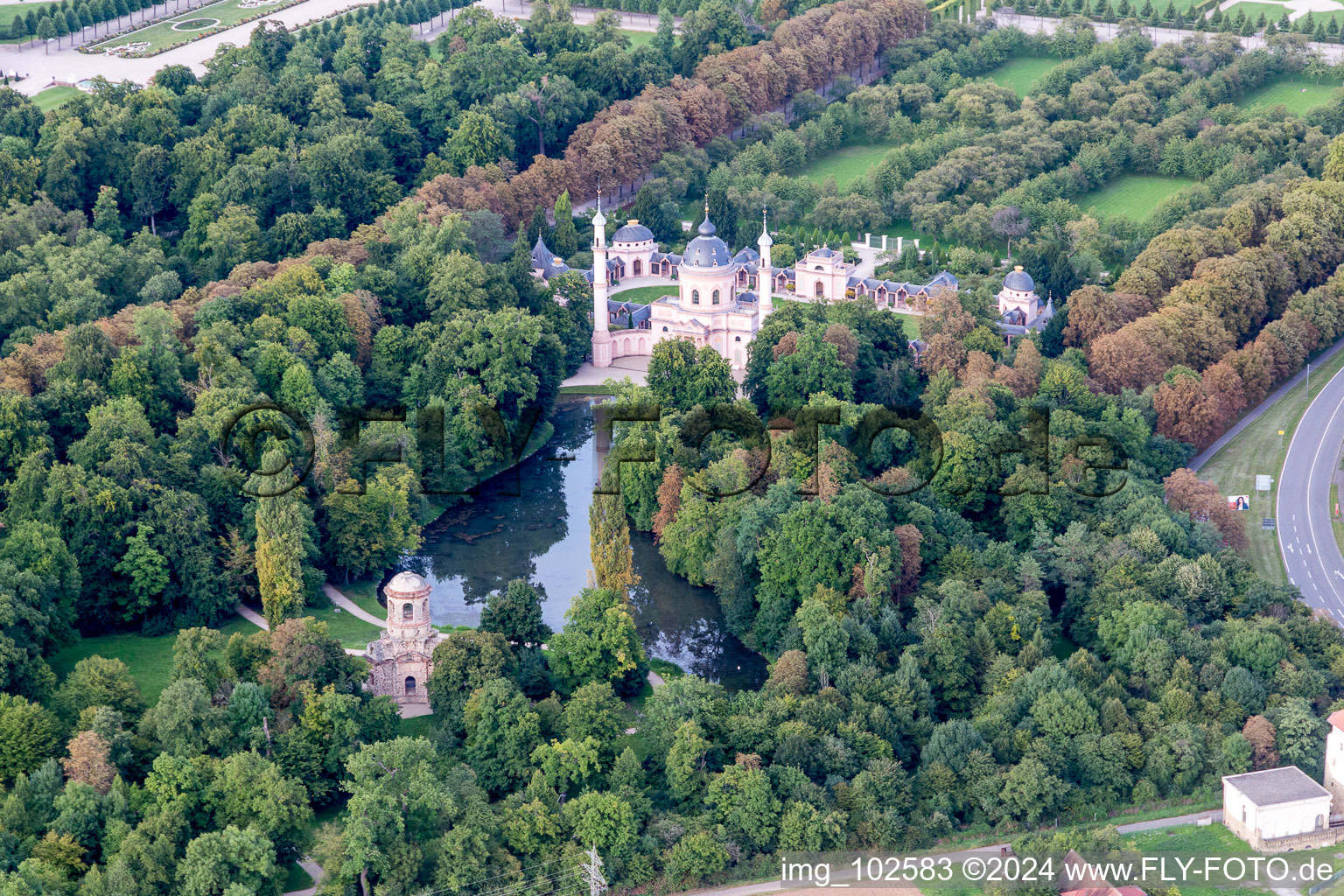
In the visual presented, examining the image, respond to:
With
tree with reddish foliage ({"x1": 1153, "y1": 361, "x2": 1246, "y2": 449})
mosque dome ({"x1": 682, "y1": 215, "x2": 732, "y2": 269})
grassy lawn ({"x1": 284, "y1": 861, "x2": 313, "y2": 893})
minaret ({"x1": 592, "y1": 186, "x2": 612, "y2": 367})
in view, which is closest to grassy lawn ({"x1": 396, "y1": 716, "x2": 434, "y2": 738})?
grassy lawn ({"x1": 284, "y1": 861, "x2": 313, "y2": 893})

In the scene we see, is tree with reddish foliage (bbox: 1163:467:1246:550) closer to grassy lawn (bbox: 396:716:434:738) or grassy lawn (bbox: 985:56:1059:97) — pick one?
grassy lawn (bbox: 396:716:434:738)

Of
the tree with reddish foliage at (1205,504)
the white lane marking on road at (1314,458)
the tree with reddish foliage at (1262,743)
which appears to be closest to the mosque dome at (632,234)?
the white lane marking on road at (1314,458)

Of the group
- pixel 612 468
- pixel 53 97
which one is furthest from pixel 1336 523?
pixel 53 97

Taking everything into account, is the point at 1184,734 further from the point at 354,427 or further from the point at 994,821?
the point at 354,427

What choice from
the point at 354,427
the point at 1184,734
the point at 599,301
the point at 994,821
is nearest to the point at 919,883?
the point at 994,821

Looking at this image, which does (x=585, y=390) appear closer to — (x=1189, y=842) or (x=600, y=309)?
(x=600, y=309)
